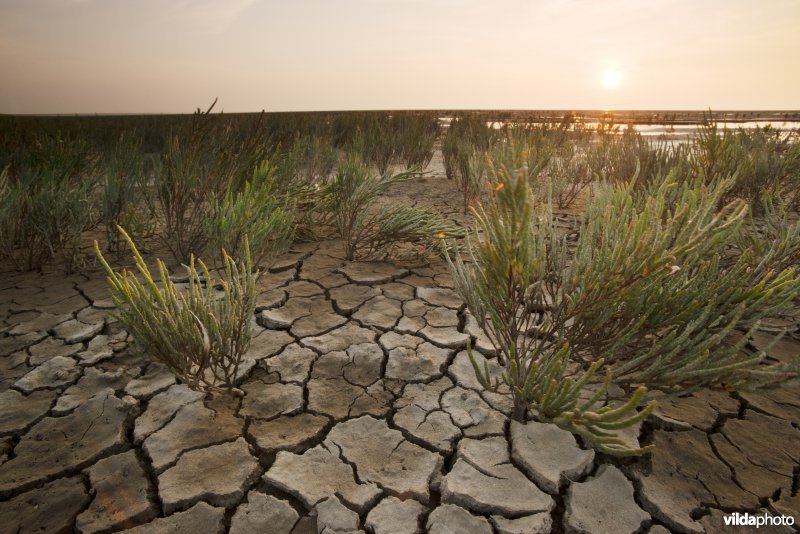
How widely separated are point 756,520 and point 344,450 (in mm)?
1242

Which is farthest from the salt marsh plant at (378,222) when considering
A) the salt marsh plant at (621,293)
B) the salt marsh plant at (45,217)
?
the salt marsh plant at (45,217)

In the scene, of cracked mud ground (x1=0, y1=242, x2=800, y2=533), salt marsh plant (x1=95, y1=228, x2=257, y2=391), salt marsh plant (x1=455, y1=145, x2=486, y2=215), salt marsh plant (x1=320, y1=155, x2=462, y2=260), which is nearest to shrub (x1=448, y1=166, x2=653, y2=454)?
cracked mud ground (x1=0, y1=242, x2=800, y2=533)

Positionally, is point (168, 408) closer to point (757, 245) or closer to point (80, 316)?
point (80, 316)

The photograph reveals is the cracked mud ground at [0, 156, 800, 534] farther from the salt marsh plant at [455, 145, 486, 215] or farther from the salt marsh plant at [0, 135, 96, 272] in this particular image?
the salt marsh plant at [455, 145, 486, 215]

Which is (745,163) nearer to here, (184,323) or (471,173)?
(471,173)

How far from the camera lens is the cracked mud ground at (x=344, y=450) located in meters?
1.28

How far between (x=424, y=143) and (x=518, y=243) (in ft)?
19.3

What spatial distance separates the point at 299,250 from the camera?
3334mm

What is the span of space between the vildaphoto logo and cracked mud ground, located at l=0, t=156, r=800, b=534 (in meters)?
0.02

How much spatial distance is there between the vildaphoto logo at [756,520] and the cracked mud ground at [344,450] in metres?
0.02

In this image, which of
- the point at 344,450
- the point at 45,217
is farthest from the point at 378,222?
the point at 45,217

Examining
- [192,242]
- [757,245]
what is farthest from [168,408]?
[757,245]

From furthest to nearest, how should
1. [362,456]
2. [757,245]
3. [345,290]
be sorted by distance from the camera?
[345,290] → [757,245] → [362,456]

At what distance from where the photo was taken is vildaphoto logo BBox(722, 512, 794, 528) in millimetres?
1239
